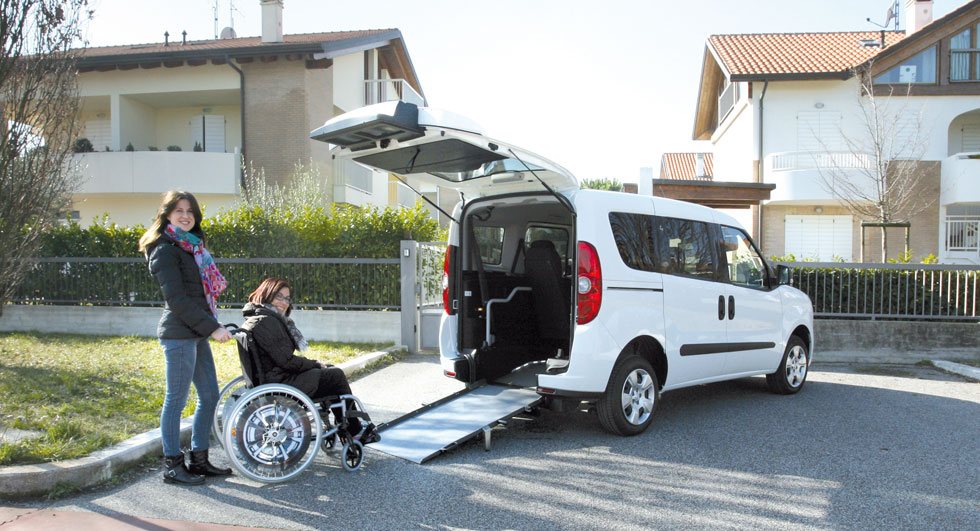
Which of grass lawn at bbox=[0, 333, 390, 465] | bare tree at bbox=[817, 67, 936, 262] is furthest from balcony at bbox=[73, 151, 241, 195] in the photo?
bare tree at bbox=[817, 67, 936, 262]

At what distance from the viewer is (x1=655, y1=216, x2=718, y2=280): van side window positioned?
609 centimetres

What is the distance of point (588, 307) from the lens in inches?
209

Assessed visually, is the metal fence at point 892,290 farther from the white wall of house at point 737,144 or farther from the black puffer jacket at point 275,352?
the white wall of house at point 737,144

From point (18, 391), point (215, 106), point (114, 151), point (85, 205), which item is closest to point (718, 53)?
point (215, 106)

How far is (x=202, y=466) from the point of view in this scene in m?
4.56

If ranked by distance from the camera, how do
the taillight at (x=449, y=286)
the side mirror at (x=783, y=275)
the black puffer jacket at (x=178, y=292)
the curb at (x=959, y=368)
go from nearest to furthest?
the black puffer jacket at (x=178, y=292), the taillight at (x=449, y=286), the side mirror at (x=783, y=275), the curb at (x=959, y=368)

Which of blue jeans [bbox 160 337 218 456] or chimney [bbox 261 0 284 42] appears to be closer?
blue jeans [bbox 160 337 218 456]

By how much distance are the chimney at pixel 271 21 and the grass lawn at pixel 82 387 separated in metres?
11.8

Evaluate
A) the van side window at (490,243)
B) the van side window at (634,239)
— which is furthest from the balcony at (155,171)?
the van side window at (634,239)

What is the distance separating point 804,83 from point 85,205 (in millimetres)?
21420

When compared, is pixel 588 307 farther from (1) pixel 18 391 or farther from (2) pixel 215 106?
(2) pixel 215 106

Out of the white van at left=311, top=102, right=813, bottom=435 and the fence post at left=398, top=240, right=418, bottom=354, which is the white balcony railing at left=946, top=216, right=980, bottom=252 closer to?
the white van at left=311, top=102, right=813, bottom=435

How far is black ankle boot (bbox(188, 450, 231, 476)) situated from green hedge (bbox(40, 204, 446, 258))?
6571 millimetres

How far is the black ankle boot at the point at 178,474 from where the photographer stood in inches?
175
